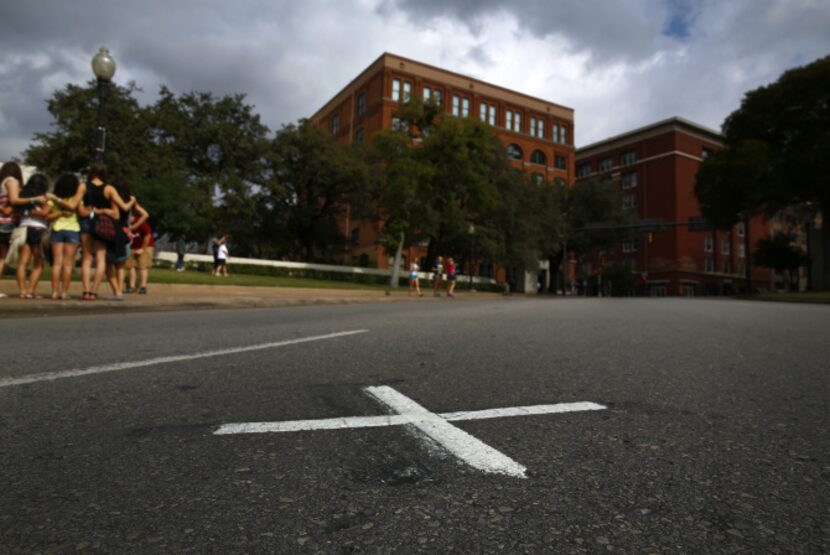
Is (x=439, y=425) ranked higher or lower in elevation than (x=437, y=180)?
lower

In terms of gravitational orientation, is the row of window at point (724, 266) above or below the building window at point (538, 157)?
below

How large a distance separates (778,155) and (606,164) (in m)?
45.0

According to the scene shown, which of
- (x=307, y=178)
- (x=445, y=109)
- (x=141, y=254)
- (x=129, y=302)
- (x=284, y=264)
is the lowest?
(x=129, y=302)

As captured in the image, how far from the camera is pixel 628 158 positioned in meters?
74.8

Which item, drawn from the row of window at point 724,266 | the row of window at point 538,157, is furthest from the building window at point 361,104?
the row of window at point 724,266

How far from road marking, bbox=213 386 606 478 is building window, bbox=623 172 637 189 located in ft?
254

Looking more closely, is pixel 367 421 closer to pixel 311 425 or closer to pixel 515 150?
pixel 311 425

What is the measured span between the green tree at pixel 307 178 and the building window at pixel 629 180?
4589cm

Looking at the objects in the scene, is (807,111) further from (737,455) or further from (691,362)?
(737,455)

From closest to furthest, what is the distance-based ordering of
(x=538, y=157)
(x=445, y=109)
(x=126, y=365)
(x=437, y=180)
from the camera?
(x=126, y=365) → (x=437, y=180) → (x=445, y=109) → (x=538, y=157)

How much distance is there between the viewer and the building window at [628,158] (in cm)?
7369

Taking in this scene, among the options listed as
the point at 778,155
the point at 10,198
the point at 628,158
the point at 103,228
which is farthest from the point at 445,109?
the point at 10,198

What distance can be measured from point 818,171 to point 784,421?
37.5 m

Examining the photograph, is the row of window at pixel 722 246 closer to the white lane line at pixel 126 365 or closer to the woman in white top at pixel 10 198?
the woman in white top at pixel 10 198
